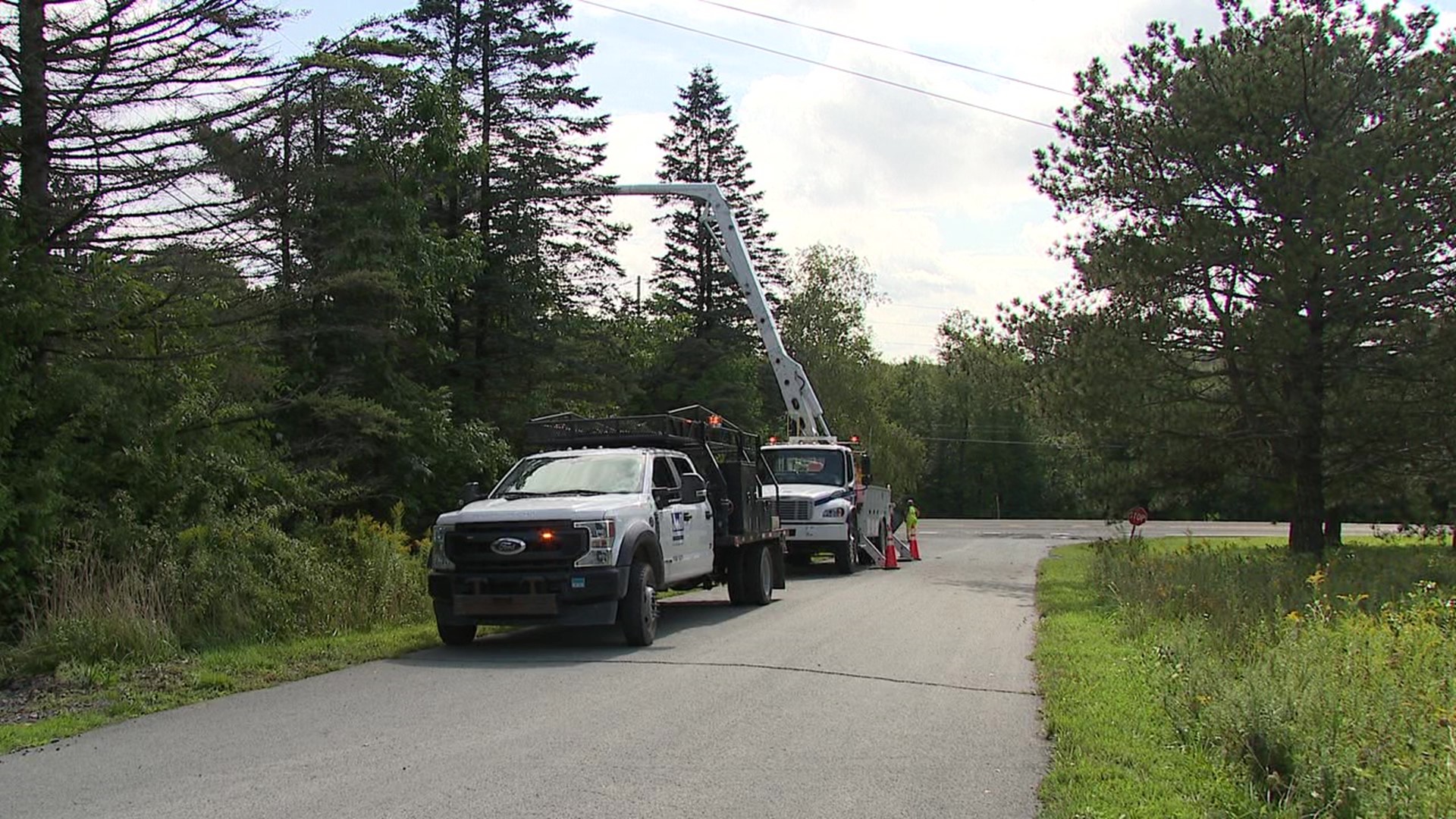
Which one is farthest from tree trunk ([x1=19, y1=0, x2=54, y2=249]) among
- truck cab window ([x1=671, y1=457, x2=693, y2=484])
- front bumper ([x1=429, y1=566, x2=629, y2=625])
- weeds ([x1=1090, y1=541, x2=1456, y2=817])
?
weeds ([x1=1090, y1=541, x2=1456, y2=817])

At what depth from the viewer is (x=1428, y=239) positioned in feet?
64.5

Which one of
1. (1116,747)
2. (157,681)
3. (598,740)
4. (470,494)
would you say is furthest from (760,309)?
(1116,747)

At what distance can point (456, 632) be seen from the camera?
40.6ft

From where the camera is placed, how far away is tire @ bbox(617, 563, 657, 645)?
40.0ft

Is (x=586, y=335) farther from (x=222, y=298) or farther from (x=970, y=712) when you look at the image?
(x=970, y=712)

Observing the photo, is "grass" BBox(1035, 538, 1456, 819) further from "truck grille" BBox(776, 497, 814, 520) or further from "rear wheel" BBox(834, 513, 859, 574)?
"rear wheel" BBox(834, 513, 859, 574)

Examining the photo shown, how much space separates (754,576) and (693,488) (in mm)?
2826

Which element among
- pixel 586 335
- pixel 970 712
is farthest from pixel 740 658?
pixel 586 335

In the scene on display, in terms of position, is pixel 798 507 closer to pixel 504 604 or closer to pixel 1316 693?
pixel 504 604

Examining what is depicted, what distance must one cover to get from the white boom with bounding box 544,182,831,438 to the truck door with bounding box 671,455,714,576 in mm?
11886

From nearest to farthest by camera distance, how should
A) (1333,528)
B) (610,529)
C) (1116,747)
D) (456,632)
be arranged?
(1116,747) → (610,529) → (456,632) → (1333,528)

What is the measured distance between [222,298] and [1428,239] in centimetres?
1870

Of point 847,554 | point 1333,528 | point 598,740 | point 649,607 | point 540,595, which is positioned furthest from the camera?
point 1333,528

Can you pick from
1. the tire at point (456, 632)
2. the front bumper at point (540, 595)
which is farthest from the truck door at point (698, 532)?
the tire at point (456, 632)
